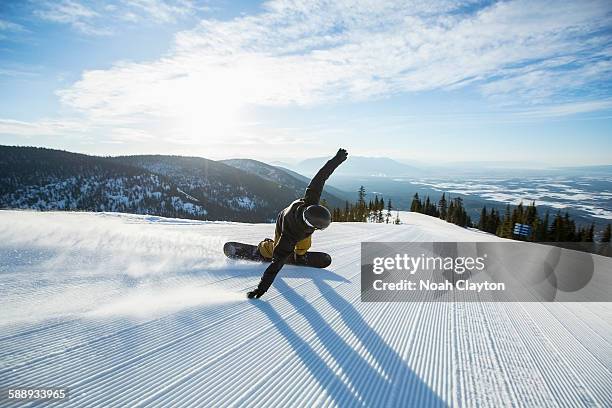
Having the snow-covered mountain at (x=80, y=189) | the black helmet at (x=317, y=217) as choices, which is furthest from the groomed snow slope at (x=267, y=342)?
the snow-covered mountain at (x=80, y=189)

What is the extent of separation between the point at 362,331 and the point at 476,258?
5.33m

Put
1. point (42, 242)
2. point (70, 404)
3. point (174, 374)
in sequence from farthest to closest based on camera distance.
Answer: point (42, 242) → point (174, 374) → point (70, 404)

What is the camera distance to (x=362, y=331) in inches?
134

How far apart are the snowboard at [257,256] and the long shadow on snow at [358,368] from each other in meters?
2.02

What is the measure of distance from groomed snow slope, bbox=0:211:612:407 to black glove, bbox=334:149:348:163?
1935 millimetres

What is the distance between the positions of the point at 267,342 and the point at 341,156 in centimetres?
282

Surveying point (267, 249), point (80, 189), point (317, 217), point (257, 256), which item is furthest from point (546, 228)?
point (80, 189)

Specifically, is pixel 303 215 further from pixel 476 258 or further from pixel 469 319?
pixel 476 258

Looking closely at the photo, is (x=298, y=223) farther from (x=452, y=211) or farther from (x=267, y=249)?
(x=452, y=211)

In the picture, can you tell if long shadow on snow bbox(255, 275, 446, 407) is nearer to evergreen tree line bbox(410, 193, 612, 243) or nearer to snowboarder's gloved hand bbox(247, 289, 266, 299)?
snowboarder's gloved hand bbox(247, 289, 266, 299)

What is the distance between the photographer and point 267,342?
3006 mm

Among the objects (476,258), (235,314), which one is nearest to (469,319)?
(235,314)

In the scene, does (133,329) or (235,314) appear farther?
(235,314)

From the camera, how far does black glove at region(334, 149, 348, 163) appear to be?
15.3ft
